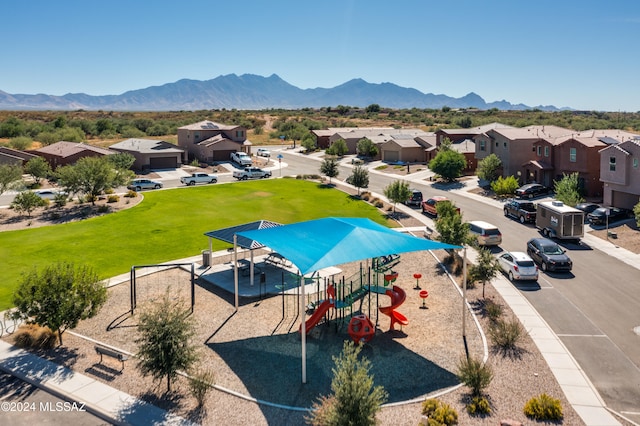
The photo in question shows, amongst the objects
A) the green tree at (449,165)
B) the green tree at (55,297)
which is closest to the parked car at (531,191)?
the green tree at (449,165)

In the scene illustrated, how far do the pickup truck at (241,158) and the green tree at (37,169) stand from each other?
2677 centimetres

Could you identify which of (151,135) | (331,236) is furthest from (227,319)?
(151,135)

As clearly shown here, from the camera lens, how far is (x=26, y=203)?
141 ft

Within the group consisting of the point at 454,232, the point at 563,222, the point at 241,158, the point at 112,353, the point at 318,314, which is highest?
the point at 241,158

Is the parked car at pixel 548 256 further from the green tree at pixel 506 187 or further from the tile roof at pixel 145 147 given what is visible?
the tile roof at pixel 145 147

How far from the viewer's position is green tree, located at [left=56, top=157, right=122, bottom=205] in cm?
4706

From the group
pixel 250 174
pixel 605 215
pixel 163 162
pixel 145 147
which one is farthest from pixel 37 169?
pixel 605 215

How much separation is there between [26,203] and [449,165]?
47.1 metres

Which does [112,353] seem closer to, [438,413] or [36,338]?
[36,338]

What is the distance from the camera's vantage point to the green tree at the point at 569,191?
42.9m

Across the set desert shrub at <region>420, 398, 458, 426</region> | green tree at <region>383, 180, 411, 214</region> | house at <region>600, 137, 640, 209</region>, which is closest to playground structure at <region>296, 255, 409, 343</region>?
desert shrub at <region>420, 398, 458, 426</region>

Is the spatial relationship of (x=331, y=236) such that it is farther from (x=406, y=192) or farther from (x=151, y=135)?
(x=151, y=135)

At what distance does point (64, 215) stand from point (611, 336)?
4319cm

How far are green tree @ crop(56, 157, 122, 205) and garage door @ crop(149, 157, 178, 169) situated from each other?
2401cm
